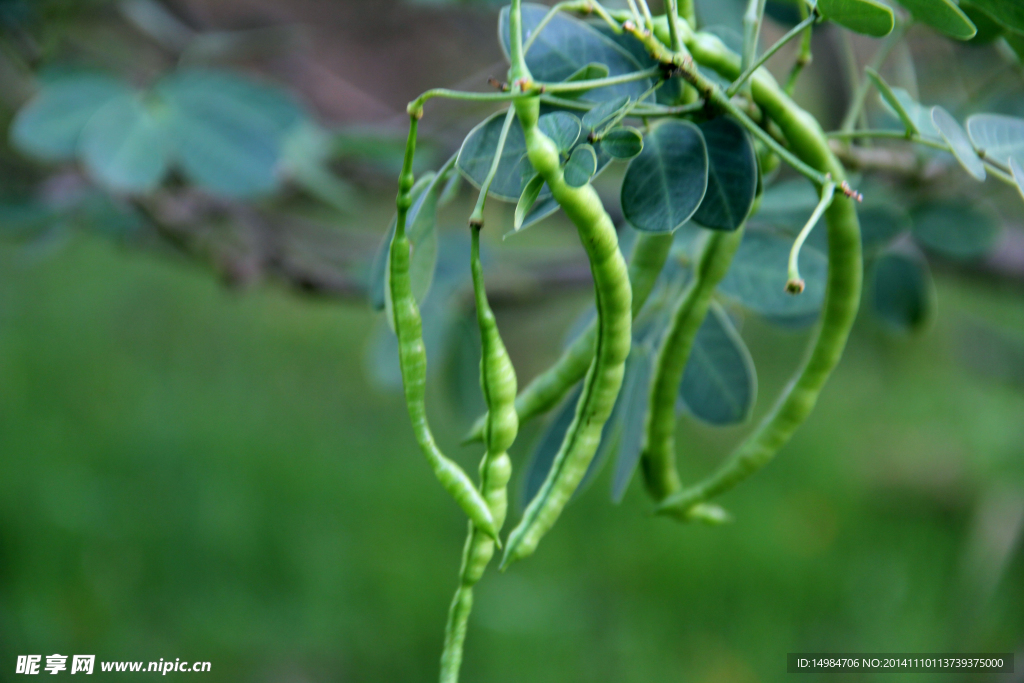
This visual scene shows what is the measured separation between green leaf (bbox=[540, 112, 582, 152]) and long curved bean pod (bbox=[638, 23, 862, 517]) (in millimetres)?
81

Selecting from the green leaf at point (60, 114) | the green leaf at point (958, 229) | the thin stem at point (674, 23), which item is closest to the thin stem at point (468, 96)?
the thin stem at point (674, 23)

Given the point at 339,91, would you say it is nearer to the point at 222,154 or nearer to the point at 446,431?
the point at 446,431

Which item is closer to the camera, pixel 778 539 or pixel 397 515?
pixel 778 539

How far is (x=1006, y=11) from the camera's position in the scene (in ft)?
1.82

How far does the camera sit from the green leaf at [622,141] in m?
0.50

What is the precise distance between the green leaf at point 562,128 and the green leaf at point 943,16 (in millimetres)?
241

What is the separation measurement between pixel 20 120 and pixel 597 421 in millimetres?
1105

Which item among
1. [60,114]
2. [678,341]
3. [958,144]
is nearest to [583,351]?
[678,341]

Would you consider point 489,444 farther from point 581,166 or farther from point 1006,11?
point 1006,11

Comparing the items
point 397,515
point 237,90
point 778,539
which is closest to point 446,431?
point 397,515

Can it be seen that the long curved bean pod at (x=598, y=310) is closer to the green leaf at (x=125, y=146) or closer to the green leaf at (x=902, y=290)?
the green leaf at (x=902, y=290)

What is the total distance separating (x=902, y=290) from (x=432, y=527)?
5.29 ft

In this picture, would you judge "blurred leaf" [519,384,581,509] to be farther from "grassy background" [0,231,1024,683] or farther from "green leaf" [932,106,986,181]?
"grassy background" [0,231,1024,683]

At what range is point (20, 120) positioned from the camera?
47.2 inches
